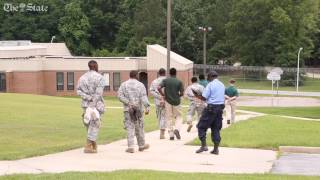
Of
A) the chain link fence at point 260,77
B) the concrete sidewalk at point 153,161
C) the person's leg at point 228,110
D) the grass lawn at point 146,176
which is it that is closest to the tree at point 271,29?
the chain link fence at point 260,77

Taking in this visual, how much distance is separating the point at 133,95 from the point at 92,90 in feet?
3.39

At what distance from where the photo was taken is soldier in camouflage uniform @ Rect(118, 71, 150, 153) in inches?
545

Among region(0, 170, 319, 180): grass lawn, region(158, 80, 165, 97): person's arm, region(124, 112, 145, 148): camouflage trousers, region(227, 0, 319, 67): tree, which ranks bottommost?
region(0, 170, 319, 180): grass lawn

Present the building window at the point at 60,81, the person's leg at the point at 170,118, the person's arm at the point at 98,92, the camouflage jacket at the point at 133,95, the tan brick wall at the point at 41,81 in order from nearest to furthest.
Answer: the person's arm at the point at 98,92, the camouflage jacket at the point at 133,95, the person's leg at the point at 170,118, the tan brick wall at the point at 41,81, the building window at the point at 60,81

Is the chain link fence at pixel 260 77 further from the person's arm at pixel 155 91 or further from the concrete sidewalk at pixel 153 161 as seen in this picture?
the concrete sidewalk at pixel 153 161

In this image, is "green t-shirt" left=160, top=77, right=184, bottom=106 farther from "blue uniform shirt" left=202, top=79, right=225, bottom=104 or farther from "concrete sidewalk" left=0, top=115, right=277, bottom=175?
"blue uniform shirt" left=202, top=79, right=225, bottom=104

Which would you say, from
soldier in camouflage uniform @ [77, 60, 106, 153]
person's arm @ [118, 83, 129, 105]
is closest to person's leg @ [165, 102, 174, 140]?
person's arm @ [118, 83, 129, 105]

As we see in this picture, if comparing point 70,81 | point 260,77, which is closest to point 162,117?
point 70,81

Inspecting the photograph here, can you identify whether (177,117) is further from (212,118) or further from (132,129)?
(212,118)

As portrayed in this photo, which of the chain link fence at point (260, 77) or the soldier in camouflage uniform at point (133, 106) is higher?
the soldier in camouflage uniform at point (133, 106)

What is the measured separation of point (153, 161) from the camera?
12.5m

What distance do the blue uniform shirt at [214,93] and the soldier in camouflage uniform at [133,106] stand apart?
133 centimetres

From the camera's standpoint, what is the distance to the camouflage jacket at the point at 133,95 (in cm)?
1390

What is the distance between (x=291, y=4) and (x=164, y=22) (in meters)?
17.7
